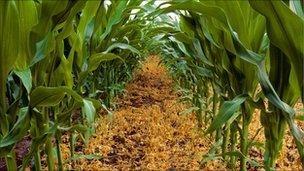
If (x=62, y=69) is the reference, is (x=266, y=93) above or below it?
below

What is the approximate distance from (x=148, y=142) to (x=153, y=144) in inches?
3.2

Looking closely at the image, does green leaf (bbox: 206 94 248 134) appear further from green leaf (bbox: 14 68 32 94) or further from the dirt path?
the dirt path

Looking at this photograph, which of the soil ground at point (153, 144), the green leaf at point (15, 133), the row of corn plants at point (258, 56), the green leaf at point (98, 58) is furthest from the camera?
the soil ground at point (153, 144)

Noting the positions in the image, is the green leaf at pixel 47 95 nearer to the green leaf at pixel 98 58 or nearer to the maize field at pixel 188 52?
the maize field at pixel 188 52

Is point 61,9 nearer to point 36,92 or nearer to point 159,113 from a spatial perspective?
point 36,92

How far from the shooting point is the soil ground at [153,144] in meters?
1.83

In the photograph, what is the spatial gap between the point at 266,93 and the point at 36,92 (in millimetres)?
474

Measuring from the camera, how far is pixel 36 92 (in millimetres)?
841

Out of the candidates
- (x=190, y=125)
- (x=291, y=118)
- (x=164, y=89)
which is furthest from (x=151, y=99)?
(x=291, y=118)

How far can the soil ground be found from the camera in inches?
72.0

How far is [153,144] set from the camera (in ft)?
7.09

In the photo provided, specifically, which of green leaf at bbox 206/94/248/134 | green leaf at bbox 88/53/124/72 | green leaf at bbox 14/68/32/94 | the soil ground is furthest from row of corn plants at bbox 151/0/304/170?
the soil ground

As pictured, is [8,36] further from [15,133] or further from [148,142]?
[148,142]

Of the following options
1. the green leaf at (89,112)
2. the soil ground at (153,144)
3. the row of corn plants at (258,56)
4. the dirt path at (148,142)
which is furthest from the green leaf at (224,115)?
the dirt path at (148,142)
